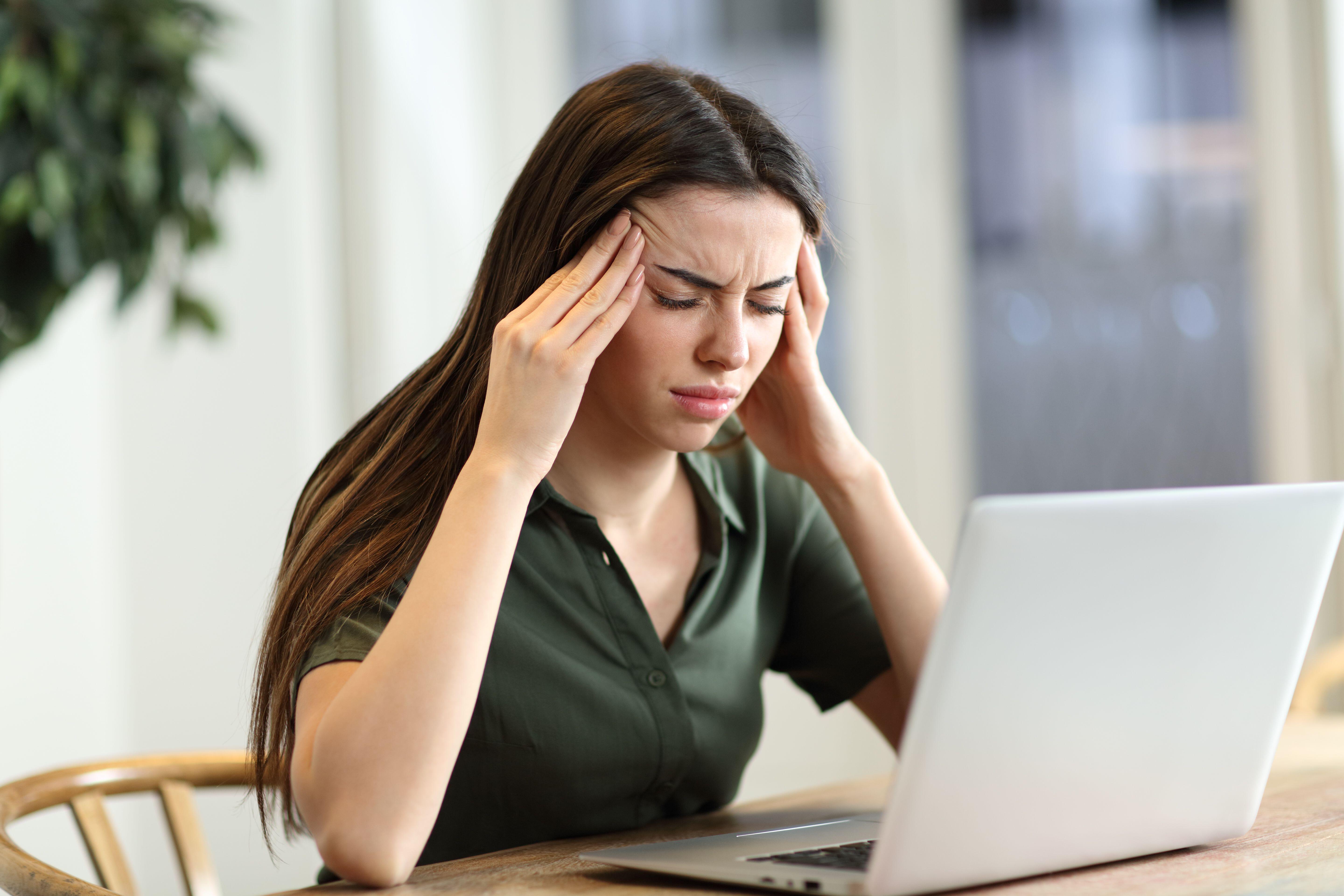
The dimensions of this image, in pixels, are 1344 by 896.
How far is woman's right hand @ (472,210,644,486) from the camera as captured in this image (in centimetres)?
96

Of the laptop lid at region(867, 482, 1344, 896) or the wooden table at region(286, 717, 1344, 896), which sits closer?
the laptop lid at region(867, 482, 1344, 896)

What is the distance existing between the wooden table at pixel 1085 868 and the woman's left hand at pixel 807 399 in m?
0.30

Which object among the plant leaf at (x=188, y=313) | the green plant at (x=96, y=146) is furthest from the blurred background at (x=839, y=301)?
the green plant at (x=96, y=146)

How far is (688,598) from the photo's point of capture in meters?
1.20

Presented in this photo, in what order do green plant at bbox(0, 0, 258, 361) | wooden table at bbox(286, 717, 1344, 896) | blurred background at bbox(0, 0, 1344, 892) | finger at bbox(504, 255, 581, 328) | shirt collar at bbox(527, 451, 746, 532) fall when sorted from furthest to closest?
1. blurred background at bbox(0, 0, 1344, 892)
2. green plant at bbox(0, 0, 258, 361)
3. shirt collar at bbox(527, 451, 746, 532)
4. finger at bbox(504, 255, 581, 328)
5. wooden table at bbox(286, 717, 1344, 896)

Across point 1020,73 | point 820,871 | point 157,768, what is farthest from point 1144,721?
point 1020,73

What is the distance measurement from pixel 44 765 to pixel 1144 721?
231 cm

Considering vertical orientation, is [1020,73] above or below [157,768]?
above

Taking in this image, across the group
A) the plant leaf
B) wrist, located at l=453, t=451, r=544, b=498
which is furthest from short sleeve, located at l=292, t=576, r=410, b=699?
the plant leaf

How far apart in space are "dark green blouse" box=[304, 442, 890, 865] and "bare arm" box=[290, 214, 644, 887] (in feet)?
0.28

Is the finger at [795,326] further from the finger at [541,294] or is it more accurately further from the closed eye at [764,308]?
the finger at [541,294]

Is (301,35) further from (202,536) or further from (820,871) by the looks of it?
(820,871)

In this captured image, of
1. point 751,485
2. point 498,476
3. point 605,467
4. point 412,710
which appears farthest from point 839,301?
point 412,710

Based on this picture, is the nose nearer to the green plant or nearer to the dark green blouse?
the dark green blouse
